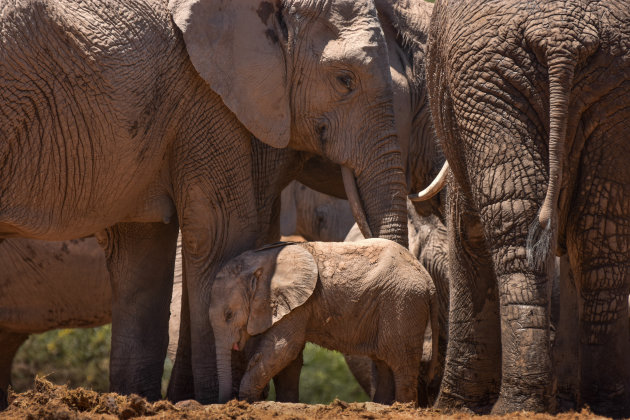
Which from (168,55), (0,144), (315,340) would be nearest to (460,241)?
(315,340)

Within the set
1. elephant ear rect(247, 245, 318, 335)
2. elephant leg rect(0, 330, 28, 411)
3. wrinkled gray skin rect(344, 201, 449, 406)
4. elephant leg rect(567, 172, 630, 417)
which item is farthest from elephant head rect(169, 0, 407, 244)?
elephant leg rect(0, 330, 28, 411)

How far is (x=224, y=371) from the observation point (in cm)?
487

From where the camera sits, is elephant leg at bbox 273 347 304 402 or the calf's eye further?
the calf's eye

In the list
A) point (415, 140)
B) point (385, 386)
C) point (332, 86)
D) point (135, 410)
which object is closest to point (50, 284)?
point (415, 140)

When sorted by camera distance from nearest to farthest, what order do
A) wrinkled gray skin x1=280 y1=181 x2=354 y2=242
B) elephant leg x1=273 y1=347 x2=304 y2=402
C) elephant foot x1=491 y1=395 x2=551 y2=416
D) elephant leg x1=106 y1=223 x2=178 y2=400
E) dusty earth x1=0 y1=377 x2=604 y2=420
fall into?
1. elephant foot x1=491 y1=395 x2=551 y2=416
2. dusty earth x1=0 y1=377 x2=604 y2=420
3. elephant leg x1=273 y1=347 x2=304 y2=402
4. elephant leg x1=106 y1=223 x2=178 y2=400
5. wrinkled gray skin x1=280 y1=181 x2=354 y2=242

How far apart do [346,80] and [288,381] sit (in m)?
1.46

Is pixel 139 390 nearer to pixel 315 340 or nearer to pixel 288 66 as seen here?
pixel 315 340

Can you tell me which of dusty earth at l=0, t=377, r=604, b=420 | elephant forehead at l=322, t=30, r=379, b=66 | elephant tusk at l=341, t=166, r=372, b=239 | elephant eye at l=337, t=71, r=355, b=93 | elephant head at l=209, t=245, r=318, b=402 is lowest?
dusty earth at l=0, t=377, r=604, b=420

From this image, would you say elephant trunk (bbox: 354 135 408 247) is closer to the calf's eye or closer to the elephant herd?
the elephant herd

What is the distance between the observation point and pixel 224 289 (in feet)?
16.1

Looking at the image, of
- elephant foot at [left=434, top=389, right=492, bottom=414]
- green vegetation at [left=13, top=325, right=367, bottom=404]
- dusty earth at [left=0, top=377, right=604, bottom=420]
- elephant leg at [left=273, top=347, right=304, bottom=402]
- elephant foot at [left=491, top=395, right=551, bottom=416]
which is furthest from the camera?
green vegetation at [left=13, top=325, right=367, bottom=404]

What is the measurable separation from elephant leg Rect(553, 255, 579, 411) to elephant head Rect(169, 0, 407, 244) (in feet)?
2.63

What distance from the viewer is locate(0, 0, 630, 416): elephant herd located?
147 inches

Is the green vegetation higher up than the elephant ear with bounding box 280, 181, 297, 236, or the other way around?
the elephant ear with bounding box 280, 181, 297, 236
